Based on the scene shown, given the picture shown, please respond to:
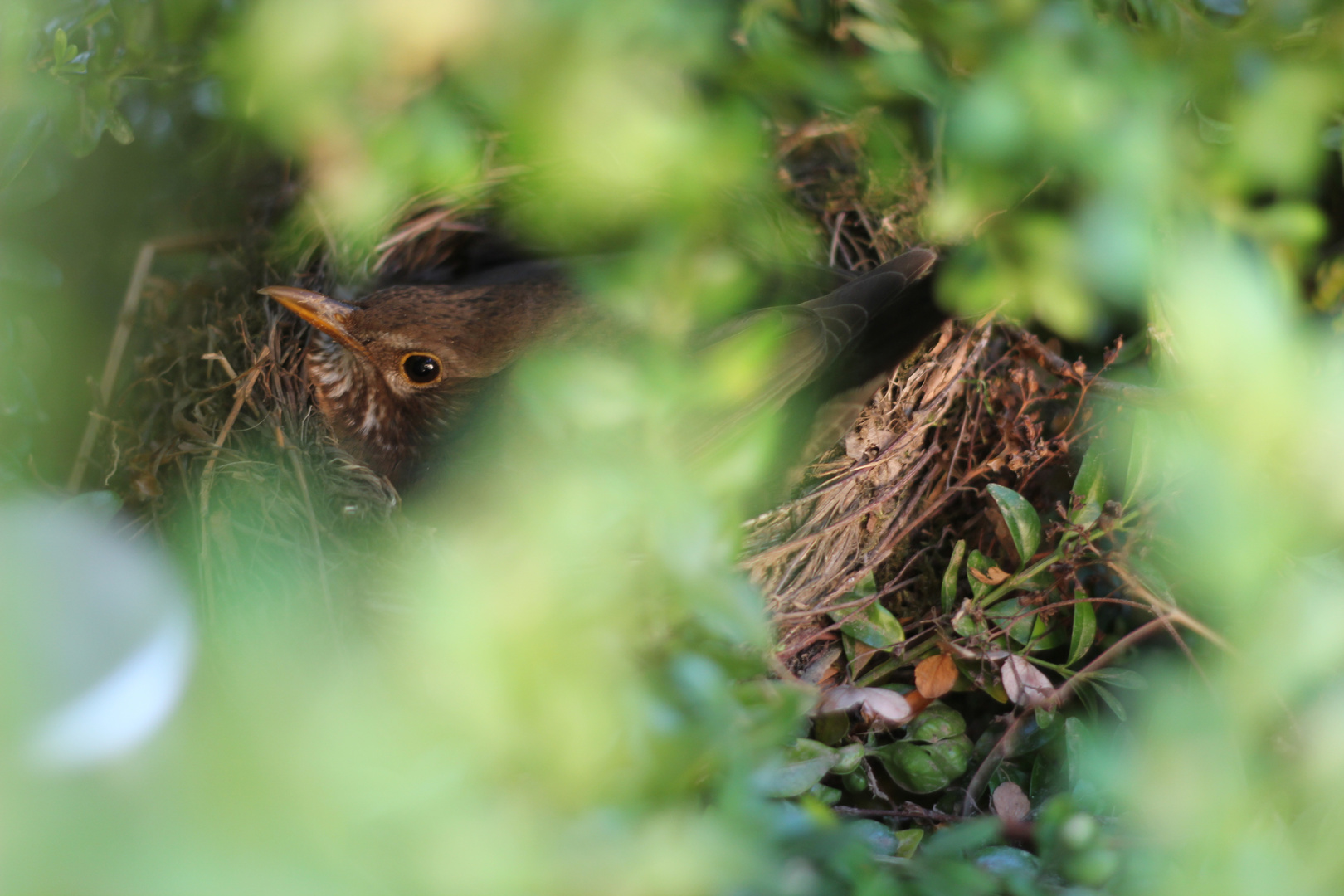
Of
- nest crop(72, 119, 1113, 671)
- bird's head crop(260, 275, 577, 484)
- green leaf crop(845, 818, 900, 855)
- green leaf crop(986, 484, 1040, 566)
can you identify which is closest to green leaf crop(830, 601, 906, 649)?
nest crop(72, 119, 1113, 671)

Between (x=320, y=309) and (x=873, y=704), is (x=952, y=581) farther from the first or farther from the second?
(x=320, y=309)

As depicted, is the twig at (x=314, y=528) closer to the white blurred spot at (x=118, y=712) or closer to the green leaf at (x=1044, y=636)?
the white blurred spot at (x=118, y=712)

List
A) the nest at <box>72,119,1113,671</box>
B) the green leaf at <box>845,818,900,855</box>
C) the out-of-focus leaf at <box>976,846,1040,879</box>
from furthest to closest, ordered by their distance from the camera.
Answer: the nest at <box>72,119,1113,671</box>, the green leaf at <box>845,818,900,855</box>, the out-of-focus leaf at <box>976,846,1040,879</box>

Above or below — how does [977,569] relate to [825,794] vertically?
above

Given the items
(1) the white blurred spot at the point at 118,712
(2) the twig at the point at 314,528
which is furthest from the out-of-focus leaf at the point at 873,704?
(1) the white blurred spot at the point at 118,712

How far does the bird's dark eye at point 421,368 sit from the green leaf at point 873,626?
1213 mm

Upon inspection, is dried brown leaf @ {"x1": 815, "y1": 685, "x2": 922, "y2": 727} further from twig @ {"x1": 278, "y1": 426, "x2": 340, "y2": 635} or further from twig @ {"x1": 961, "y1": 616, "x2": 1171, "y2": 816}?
twig @ {"x1": 278, "y1": 426, "x2": 340, "y2": 635}

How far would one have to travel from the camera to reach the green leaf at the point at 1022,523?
1451 millimetres

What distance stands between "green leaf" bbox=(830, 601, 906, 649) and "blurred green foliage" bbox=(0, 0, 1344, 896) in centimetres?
17

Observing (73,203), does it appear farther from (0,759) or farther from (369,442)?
(0,759)

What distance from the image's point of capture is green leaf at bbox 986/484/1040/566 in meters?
1.45

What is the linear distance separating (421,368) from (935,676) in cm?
146

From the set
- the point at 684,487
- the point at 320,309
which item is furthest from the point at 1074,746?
the point at 320,309

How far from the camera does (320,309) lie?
1.93 metres
